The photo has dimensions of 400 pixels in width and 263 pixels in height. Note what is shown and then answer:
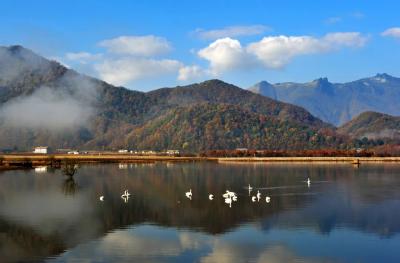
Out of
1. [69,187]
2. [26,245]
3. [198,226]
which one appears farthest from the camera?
[69,187]

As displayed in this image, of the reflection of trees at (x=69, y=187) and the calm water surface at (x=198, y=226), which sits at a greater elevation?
the reflection of trees at (x=69, y=187)

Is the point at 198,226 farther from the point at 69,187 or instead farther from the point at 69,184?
the point at 69,184

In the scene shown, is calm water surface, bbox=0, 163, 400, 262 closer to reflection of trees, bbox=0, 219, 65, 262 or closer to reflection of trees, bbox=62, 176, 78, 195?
reflection of trees, bbox=0, 219, 65, 262

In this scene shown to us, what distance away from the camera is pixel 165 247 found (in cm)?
4438

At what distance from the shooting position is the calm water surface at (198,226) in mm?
42062

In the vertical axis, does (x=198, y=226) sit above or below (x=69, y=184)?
below

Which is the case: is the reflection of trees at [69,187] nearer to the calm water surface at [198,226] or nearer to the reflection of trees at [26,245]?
the calm water surface at [198,226]

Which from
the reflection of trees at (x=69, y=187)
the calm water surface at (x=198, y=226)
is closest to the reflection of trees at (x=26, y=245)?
the calm water surface at (x=198, y=226)

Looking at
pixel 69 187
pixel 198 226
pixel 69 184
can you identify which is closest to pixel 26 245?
pixel 198 226

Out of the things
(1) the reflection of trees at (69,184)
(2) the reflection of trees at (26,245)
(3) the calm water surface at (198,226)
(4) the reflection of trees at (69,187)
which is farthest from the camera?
(1) the reflection of trees at (69,184)

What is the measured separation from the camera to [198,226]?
178 feet

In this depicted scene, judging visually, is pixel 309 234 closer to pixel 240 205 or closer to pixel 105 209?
pixel 240 205

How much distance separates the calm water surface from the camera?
1656 inches

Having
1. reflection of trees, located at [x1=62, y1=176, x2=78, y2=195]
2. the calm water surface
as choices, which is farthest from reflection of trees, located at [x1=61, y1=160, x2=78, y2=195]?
the calm water surface
